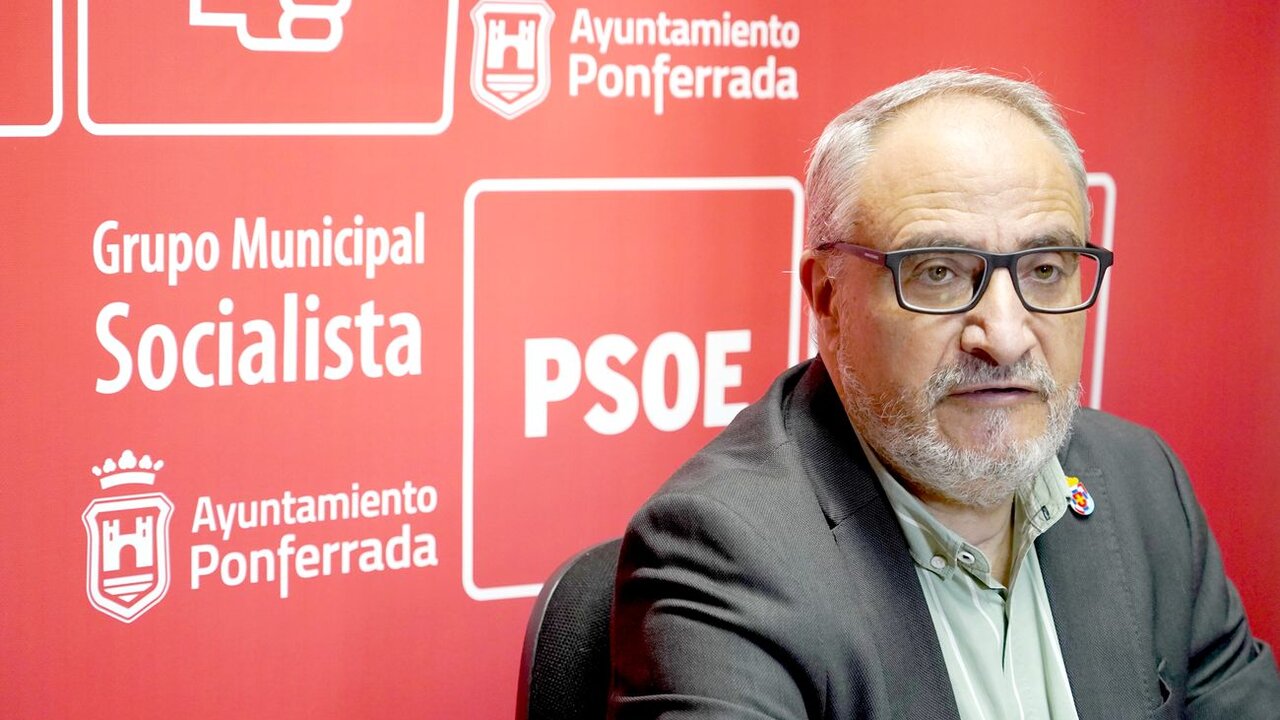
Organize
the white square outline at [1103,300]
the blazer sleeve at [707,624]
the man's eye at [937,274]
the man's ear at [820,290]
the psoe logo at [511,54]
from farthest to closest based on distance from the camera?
the white square outline at [1103,300], the psoe logo at [511,54], the man's ear at [820,290], the man's eye at [937,274], the blazer sleeve at [707,624]

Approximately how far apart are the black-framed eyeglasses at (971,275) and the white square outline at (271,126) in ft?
2.60

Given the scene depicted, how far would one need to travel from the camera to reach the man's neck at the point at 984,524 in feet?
5.94

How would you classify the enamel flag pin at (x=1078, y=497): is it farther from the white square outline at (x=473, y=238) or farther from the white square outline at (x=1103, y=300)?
the white square outline at (x=1103, y=300)

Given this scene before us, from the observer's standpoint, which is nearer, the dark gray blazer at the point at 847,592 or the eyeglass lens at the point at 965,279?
the dark gray blazer at the point at 847,592

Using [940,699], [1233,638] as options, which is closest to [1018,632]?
[940,699]

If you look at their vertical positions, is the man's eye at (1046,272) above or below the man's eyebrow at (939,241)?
below

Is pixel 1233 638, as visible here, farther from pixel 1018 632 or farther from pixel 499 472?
pixel 499 472

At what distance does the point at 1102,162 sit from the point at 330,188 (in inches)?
58.4

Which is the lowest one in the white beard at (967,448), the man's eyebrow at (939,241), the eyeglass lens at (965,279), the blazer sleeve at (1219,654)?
the blazer sleeve at (1219,654)

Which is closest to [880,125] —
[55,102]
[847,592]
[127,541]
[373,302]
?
[847,592]

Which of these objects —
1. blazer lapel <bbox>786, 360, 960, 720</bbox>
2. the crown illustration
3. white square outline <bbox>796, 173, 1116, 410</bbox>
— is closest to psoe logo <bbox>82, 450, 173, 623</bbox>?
the crown illustration

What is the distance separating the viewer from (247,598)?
7.45ft

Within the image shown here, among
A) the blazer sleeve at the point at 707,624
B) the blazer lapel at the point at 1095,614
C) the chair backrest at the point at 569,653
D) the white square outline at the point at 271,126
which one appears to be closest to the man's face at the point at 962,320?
the blazer lapel at the point at 1095,614

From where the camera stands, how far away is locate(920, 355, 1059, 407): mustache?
1.71 m
